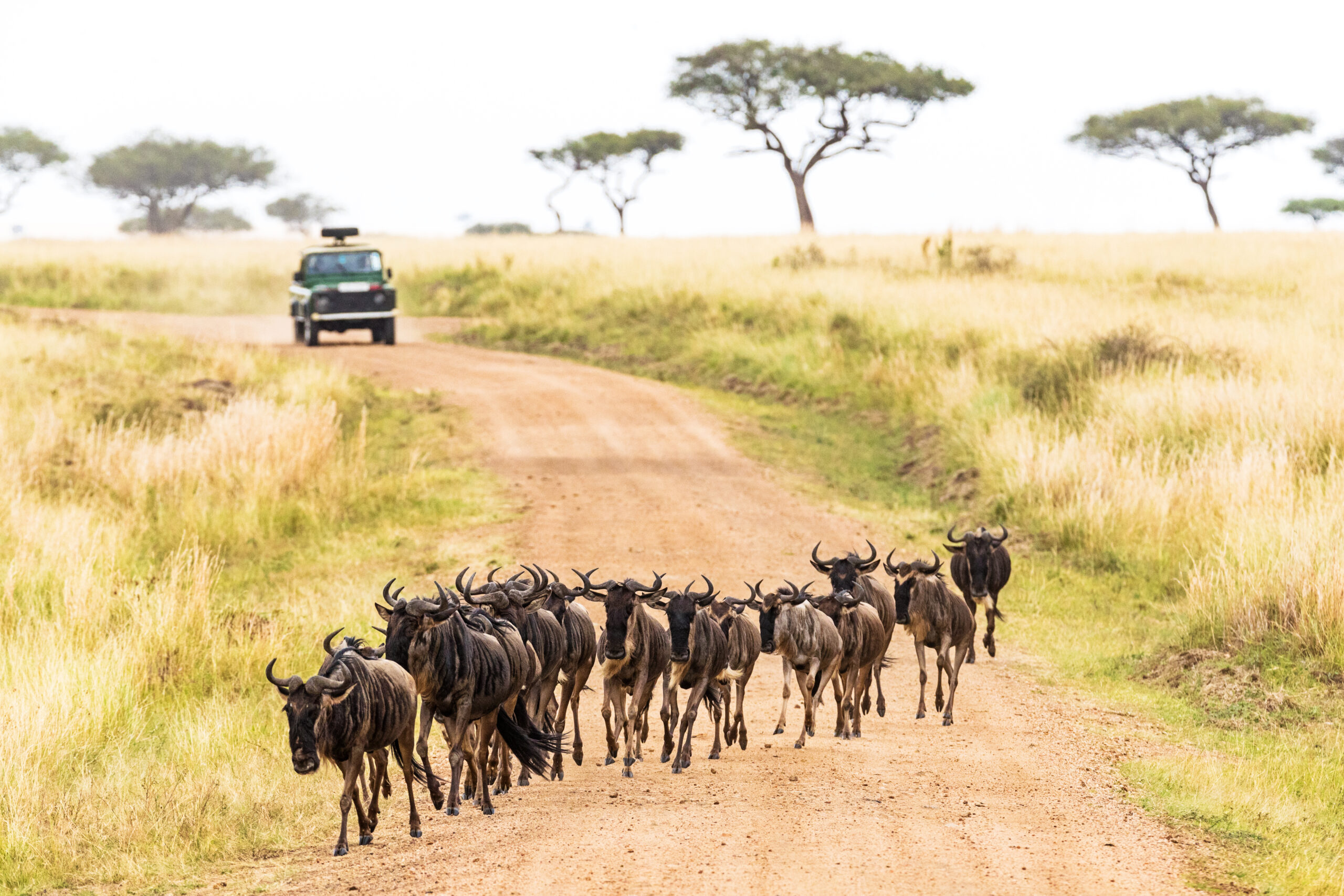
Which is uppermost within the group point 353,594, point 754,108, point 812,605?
point 754,108

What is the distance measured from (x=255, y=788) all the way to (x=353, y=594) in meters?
5.74

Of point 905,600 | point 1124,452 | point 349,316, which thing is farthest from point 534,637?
point 349,316

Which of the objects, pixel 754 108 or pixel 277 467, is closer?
pixel 277 467

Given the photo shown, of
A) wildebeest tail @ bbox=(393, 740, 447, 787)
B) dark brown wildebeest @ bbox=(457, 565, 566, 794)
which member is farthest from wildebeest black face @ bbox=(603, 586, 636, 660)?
wildebeest tail @ bbox=(393, 740, 447, 787)

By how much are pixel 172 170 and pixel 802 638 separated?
8483 centimetres

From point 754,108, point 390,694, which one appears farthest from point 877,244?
point 390,694

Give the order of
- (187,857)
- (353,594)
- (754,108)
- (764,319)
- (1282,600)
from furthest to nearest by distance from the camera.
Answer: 1. (754,108)
2. (764,319)
3. (353,594)
4. (1282,600)
5. (187,857)

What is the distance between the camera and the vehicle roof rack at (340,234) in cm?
3488

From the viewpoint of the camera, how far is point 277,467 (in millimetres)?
18219

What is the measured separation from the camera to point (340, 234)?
1388 inches

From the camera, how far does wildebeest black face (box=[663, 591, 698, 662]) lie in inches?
332

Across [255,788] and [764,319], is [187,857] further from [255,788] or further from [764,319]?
[764,319]

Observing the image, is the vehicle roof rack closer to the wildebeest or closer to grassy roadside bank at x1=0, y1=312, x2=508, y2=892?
grassy roadside bank at x1=0, y1=312, x2=508, y2=892

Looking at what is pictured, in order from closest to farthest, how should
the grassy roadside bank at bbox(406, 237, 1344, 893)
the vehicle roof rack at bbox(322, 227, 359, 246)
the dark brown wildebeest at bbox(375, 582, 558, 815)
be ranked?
the dark brown wildebeest at bbox(375, 582, 558, 815)
the grassy roadside bank at bbox(406, 237, 1344, 893)
the vehicle roof rack at bbox(322, 227, 359, 246)
